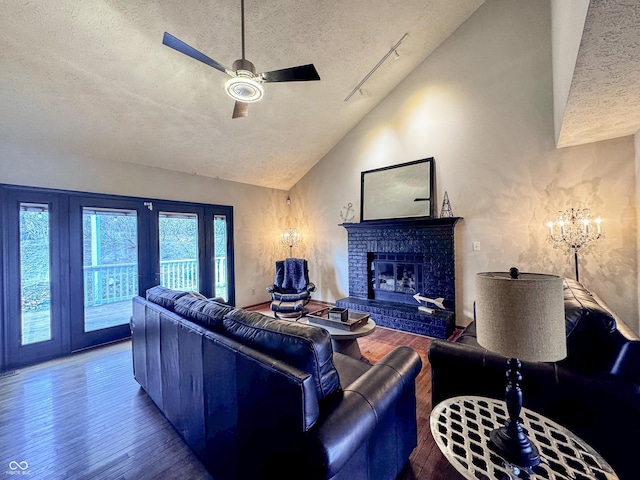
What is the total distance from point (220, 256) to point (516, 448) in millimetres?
4849

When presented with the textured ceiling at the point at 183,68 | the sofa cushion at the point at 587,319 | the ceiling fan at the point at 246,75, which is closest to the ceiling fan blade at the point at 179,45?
the ceiling fan at the point at 246,75

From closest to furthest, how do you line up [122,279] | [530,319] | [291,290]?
[530,319] < [122,279] < [291,290]

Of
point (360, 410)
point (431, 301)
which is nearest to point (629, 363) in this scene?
point (360, 410)

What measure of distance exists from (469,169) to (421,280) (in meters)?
1.84

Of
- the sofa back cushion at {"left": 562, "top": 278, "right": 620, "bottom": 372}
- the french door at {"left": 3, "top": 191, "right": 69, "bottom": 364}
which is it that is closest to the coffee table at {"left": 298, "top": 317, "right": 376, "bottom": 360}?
the sofa back cushion at {"left": 562, "top": 278, "right": 620, "bottom": 372}

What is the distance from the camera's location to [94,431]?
6.40 ft

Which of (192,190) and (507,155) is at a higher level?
(507,155)

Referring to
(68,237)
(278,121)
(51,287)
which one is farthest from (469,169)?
(51,287)

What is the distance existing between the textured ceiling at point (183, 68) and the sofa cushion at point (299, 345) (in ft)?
9.95

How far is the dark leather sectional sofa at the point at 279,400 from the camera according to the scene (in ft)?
3.34

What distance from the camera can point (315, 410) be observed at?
1.04 m

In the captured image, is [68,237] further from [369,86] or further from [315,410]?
[369,86]

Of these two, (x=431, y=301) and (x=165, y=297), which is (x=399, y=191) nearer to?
(x=431, y=301)

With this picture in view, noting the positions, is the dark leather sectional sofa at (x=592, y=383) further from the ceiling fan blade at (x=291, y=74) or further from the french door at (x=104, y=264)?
the french door at (x=104, y=264)
